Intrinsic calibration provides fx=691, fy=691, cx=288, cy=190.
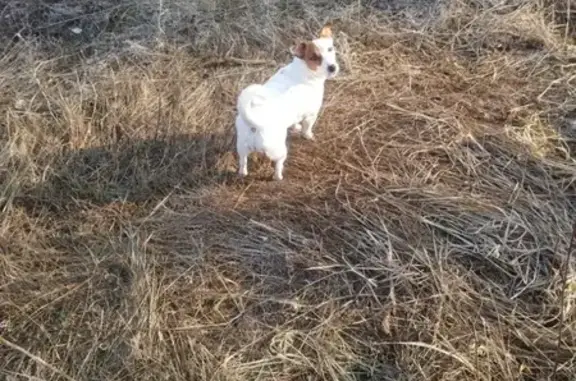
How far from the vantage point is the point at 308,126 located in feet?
10.4

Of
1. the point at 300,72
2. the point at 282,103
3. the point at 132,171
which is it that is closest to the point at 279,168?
the point at 282,103

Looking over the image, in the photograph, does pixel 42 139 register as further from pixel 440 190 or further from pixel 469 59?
pixel 469 59

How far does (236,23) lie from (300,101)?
132 centimetres

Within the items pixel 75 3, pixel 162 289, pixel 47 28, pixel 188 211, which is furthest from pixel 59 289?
pixel 75 3

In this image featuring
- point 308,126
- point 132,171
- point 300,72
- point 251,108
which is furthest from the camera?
point 308,126

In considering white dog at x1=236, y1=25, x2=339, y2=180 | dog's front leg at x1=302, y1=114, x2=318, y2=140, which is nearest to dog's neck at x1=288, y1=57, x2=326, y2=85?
white dog at x1=236, y1=25, x2=339, y2=180

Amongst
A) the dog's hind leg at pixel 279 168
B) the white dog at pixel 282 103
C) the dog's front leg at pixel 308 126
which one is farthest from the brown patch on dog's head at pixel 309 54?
the dog's hind leg at pixel 279 168

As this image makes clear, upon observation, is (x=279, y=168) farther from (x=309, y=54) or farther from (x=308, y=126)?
(x=309, y=54)

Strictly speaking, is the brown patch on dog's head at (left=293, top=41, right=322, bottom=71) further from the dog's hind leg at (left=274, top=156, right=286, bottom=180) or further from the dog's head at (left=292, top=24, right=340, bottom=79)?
the dog's hind leg at (left=274, top=156, right=286, bottom=180)

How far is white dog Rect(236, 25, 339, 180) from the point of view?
2.70m

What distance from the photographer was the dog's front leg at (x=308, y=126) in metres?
3.10

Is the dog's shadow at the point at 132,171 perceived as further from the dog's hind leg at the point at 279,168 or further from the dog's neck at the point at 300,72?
the dog's neck at the point at 300,72

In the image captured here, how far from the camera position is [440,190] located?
293 centimetres

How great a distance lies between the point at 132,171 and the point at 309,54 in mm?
934
